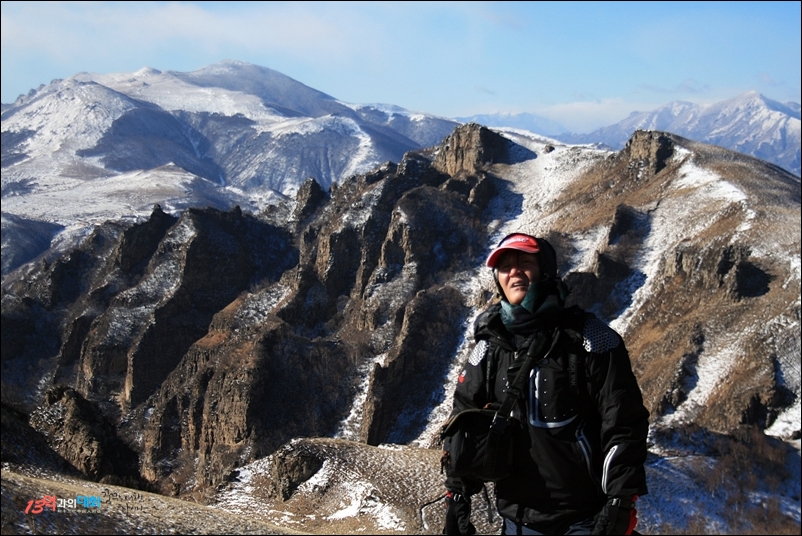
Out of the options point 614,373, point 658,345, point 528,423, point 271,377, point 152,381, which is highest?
point 614,373

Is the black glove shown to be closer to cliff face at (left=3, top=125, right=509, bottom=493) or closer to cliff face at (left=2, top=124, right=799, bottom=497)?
cliff face at (left=2, top=124, right=799, bottom=497)

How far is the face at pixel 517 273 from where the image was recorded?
6062 millimetres

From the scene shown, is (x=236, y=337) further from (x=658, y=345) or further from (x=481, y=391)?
(x=481, y=391)

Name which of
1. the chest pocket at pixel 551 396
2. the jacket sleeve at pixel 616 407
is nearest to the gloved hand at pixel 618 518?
the jacket sleeve at pixel 616 407

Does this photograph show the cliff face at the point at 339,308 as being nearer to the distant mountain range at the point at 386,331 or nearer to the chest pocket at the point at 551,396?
the distant mountain range at the point at 386,331

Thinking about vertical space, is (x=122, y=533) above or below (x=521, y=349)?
below

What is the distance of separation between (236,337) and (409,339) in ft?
55.5

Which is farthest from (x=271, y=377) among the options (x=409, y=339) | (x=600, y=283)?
(x=600, y=283)

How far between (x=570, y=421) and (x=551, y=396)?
0.29m

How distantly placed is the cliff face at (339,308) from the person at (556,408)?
25.9 meters

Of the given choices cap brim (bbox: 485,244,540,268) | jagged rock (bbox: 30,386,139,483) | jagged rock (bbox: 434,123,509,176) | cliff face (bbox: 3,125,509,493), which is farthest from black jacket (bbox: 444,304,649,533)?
jagged rock (bbox: 434,123,509,176)

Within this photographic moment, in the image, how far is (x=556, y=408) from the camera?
19.1 ft

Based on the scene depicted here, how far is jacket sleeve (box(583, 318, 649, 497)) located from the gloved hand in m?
0.12

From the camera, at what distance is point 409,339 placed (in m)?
58.6
